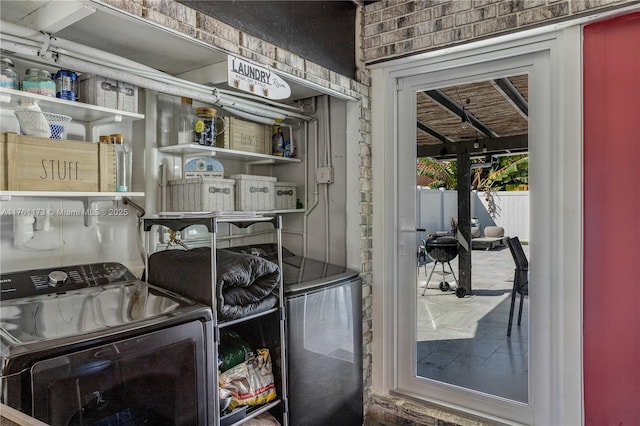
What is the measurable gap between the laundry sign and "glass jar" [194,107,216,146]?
0.42 metres

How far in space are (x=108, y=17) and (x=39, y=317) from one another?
1126 mm

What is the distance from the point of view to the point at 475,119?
2.50m

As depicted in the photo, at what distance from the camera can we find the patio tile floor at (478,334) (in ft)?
7.75

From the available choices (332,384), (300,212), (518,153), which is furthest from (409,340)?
(518,153)

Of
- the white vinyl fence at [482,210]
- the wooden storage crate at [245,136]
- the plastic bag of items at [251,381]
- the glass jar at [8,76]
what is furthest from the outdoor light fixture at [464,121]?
the glass jar at [8,76]

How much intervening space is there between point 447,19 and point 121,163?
1.86 meters

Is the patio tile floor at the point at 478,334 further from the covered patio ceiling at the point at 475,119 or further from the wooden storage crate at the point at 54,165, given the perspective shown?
the wooden storage crate at the point at 54,165

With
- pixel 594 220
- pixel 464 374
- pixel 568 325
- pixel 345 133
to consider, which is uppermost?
pixel 345 133

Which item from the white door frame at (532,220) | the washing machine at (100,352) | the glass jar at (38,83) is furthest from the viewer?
the white door frame at (532,220)

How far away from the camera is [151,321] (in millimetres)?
1403

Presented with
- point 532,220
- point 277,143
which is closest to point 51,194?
point 277,143

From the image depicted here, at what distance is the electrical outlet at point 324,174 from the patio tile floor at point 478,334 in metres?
0.84

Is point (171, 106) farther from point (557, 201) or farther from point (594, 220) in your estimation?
point (594, 220)

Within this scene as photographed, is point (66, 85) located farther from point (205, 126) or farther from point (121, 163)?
point (205, 126)
